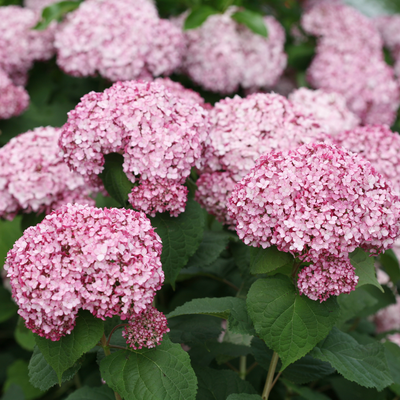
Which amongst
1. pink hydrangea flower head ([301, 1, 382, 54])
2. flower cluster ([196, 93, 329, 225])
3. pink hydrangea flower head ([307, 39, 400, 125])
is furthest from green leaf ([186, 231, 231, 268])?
pink hydrangea flower head ([301, 1, 382, 54])

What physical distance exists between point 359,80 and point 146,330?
2.30 meters

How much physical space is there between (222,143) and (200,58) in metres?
1.16

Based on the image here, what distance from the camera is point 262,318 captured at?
121 cm

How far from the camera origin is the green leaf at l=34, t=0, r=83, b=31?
2547 mm

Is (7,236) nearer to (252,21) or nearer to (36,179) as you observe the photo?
(36,179)

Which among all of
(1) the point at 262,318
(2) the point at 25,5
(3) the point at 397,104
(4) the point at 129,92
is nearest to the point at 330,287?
(1) the point at 262,318

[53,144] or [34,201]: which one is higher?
[53,144]

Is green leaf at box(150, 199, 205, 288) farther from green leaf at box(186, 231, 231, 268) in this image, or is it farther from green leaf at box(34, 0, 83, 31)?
green leaf at box(34, 0, 83, 31)

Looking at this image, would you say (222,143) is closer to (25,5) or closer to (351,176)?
(351,176)

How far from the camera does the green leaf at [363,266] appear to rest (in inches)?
49.3

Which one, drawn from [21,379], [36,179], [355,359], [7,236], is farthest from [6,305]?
[355,359]

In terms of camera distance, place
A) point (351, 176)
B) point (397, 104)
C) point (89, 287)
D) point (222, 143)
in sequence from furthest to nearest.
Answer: point (397, 104)
point (222, 143)
point (351, 176)
point (89, 287)

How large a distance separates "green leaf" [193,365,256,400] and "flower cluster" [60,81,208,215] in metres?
0.57

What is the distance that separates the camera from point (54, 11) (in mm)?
2586
